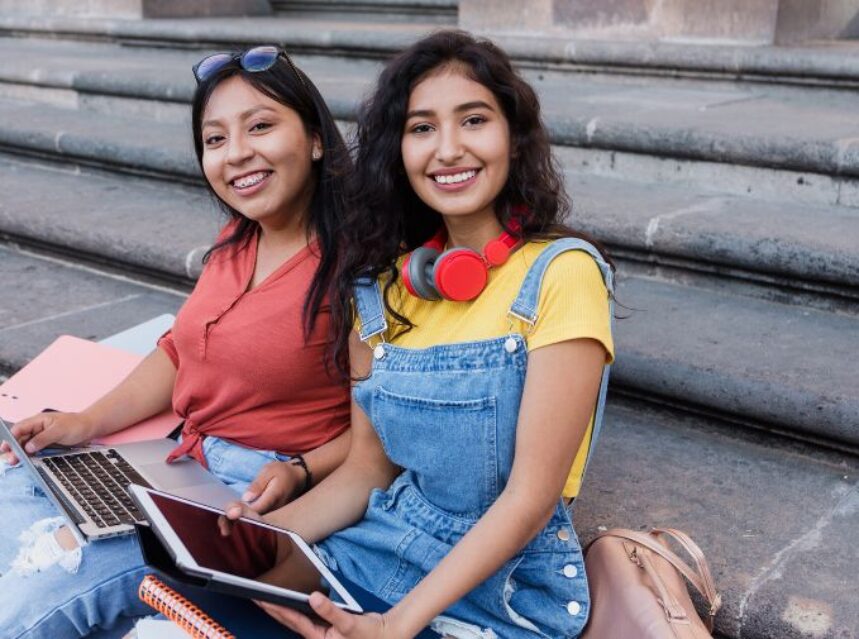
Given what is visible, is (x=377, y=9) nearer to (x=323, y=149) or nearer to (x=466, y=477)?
(x=323, y=149)

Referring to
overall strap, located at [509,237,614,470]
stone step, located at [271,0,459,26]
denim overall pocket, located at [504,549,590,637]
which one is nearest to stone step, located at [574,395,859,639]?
denim overall pocket, located at [504,549,590,637]

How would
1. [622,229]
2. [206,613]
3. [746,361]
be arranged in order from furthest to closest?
[622,229] → [746,361] → [206,613]

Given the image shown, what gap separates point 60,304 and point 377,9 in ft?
12.7

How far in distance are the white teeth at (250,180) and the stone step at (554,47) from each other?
278 centimetres

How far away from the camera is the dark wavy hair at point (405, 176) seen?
1897 millimetres

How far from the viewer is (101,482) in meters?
2.20

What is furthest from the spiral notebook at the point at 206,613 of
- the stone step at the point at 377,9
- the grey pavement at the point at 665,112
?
the stone step at the point at 377,9

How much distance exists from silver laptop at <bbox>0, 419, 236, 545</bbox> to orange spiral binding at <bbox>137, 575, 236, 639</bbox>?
30 cm

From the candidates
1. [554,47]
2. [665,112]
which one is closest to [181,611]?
[665,112]

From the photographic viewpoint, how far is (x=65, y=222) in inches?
164

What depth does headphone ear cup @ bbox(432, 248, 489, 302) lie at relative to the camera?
1.84 metres

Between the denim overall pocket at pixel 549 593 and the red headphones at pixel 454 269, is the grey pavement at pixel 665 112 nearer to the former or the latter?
the red headphones at pixel 454 269

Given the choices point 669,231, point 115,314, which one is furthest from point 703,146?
point 115,314

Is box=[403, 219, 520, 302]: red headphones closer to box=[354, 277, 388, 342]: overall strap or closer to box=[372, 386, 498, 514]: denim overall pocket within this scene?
box=[354, 277, 388, 342]: overall strap
